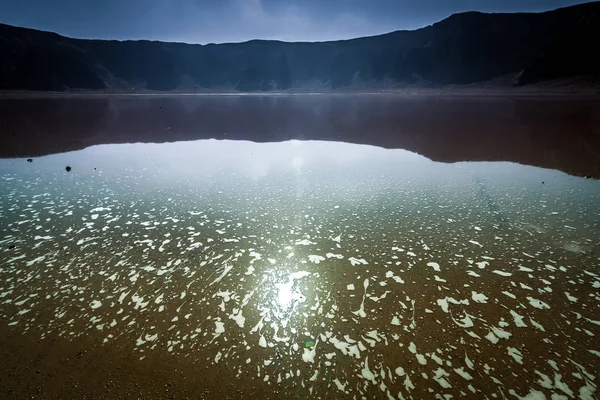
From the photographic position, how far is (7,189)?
1445 cm

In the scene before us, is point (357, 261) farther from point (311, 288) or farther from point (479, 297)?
point (479, 297)

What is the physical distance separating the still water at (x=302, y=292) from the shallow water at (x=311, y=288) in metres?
0.04

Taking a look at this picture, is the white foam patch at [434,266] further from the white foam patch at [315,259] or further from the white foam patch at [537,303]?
the white foam patch at [315,259]

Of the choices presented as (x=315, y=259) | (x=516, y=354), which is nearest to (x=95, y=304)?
(x=315, y=259)

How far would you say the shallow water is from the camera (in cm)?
520

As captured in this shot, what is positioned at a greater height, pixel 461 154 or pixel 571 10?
pixel 571 10

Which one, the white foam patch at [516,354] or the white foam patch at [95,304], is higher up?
the white foam patch at [95,304]

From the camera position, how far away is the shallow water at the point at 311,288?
5199 millimetres

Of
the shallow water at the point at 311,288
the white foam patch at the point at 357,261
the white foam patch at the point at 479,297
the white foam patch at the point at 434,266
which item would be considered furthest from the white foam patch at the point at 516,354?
the white foam patch at the point at 357,261

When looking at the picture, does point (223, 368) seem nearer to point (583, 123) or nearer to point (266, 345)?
point (266, 345)

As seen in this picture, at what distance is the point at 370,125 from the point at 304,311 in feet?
111

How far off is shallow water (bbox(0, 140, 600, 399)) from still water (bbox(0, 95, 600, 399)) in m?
0.04

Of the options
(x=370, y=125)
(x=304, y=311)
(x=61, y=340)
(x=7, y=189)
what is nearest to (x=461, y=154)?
(x=370, y=125)

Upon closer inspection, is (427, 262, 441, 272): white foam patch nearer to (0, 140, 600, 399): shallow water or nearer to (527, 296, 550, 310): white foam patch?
(0, 140, 600, 399): shallow water
